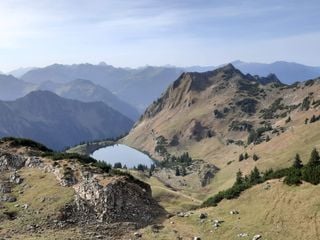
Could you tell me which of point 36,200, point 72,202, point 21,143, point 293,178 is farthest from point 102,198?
point 21,143

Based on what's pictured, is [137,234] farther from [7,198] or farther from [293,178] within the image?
[7,198]

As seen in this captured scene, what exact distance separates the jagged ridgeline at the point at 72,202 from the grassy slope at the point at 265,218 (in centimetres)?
520

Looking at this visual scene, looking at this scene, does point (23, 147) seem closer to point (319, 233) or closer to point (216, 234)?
point (216, 234)

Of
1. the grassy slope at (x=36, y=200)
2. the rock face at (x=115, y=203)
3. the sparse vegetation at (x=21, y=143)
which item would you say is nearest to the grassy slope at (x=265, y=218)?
the rock face at (x=115, y=203)

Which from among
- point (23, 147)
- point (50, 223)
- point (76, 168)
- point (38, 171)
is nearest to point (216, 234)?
point (50, 223)

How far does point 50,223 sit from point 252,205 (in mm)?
28293

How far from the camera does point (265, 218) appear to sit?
56.2 metres

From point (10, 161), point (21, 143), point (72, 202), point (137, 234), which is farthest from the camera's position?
point (21, 143)

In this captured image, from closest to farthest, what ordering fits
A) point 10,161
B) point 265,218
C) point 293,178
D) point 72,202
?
point 265,218, point 293,178, point 72,202, point 10,161

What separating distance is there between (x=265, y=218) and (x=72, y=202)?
92.4 feet

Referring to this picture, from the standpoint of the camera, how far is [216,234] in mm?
55594

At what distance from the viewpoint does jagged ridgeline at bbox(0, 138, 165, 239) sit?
198ft

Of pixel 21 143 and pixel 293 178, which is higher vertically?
pixel 21 143

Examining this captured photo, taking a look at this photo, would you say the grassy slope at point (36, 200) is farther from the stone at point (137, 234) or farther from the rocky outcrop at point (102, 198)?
the stone at point (137, 234)
